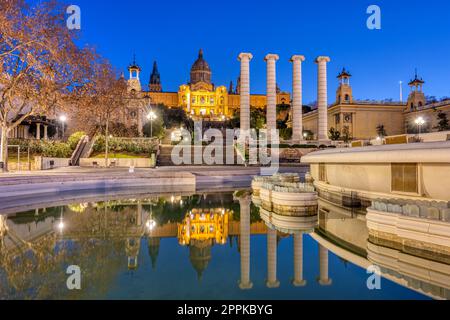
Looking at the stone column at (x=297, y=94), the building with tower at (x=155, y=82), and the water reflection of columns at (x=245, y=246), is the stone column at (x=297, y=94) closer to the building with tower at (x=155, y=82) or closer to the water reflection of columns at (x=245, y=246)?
the water reflection of columns at (x=245, y=246)

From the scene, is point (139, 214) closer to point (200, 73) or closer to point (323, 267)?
point (323, 267)

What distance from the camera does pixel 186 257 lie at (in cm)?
929

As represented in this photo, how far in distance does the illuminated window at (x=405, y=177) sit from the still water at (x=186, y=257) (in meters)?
1.97

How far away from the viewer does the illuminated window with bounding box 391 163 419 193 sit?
39.8 ft

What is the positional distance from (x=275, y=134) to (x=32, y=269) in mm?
48799

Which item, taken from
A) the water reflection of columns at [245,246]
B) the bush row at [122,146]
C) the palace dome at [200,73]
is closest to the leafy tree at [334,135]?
the bush row at [122,146]

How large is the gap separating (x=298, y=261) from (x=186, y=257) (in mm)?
3056

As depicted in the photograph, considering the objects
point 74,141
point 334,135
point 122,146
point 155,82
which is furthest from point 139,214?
point 155,82

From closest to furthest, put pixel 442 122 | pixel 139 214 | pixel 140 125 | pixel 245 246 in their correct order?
pixel 245 246
pixel 139 214
pixel 140 125
pixel 442 122

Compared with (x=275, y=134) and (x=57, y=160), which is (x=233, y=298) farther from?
(x=275, y=134)

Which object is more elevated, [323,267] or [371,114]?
[371,114]

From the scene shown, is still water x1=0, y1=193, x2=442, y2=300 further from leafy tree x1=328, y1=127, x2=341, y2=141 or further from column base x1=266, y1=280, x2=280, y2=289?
leafy tree x1=328, y1=127, x2=341, y2=141

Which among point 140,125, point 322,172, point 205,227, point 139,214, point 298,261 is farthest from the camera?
point 140,125

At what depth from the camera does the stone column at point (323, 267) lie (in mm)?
Answer: 7409
